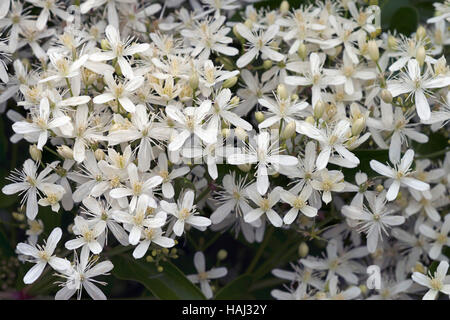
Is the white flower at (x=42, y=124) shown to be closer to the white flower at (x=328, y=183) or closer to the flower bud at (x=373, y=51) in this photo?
the white flower at (x=328, y=183)

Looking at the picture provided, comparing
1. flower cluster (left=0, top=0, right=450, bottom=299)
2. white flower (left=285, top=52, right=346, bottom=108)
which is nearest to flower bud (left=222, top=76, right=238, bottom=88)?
flower cluster (left=0, top=0, right=450, bottom=299)

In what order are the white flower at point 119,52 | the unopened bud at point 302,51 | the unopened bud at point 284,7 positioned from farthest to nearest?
1. the unopened bud at point 284,7
2. the unopened bud at point 302,51
3. the white flower at point 119,52

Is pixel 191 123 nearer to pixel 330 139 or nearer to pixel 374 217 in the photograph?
pixel 330 139

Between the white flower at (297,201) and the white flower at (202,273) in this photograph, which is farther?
the white flower at (202,273)

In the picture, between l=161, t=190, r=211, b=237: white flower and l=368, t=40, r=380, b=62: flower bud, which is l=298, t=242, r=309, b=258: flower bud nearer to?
l=161, t=190, r=211, b=237: white flower

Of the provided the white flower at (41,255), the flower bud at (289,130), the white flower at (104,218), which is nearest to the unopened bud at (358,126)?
the flower bud at (289,130)
